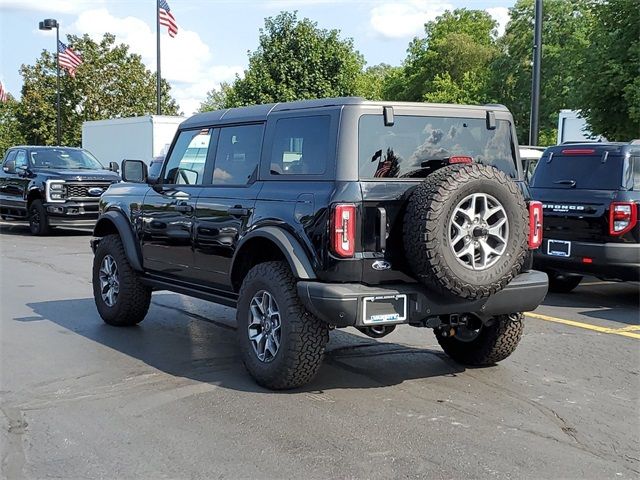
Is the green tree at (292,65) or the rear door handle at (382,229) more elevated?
the green tree at (292,65)

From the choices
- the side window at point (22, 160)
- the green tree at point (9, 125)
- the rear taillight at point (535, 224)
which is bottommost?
the rear taillight at point (535, 224)

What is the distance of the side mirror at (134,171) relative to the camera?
7.48m

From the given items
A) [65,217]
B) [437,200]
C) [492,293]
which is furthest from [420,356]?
[65,217]

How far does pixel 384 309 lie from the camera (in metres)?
5.07

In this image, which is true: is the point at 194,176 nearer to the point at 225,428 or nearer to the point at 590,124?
the point at 225,428

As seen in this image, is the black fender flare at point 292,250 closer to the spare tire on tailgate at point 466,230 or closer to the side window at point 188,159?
the spare tire on tailgate at point 466,230

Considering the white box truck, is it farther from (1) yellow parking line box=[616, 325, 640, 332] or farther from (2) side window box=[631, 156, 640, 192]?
(1) yellow parking line box=[616, 325, 640, 332]

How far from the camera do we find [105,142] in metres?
29.9

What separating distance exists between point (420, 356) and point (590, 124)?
13.7m

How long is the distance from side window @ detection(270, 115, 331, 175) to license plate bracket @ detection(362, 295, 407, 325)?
0.93m

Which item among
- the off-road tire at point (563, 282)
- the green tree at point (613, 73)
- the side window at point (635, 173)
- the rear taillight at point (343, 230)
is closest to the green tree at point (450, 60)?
the green tree at point (613, 73)

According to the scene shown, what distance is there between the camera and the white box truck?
85.3 feet

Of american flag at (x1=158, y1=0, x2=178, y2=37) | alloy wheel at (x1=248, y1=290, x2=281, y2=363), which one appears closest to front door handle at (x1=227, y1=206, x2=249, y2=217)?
alloy wheel at (x1=248, y1=290, x2=281, y2=363)

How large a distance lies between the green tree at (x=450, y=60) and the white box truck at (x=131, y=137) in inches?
1108
